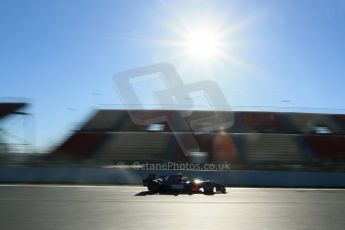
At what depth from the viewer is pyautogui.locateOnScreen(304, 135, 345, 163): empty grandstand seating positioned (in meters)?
37.9

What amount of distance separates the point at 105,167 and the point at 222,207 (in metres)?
17.7

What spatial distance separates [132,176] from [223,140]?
12.0m

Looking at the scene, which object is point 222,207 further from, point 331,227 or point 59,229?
point 59,229

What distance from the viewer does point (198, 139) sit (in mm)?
38969

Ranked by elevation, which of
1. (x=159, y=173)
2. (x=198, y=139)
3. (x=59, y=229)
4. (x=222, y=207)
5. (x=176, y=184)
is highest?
(x=198, y=139)

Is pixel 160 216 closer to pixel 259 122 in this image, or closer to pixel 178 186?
pixel 178 186

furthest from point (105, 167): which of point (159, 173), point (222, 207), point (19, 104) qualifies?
point (222, 207)

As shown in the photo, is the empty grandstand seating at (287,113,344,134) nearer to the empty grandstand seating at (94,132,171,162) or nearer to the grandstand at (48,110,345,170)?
the grandstand at (48,110,345,170)

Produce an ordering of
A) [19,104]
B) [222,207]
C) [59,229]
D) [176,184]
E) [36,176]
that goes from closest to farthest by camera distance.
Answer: [59,229], [222,207], [176,184], [36,176], [19,104]

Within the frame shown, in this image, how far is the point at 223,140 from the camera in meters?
39.3

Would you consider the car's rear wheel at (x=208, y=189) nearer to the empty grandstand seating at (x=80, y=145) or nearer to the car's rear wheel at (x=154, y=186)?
the car's rear wheel at (x=154, y=186)

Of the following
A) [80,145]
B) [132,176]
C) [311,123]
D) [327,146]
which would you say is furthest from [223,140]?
[80,145]

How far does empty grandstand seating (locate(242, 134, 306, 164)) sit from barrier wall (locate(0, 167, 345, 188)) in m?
5.57

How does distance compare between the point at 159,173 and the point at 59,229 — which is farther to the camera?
the point at 159,173
